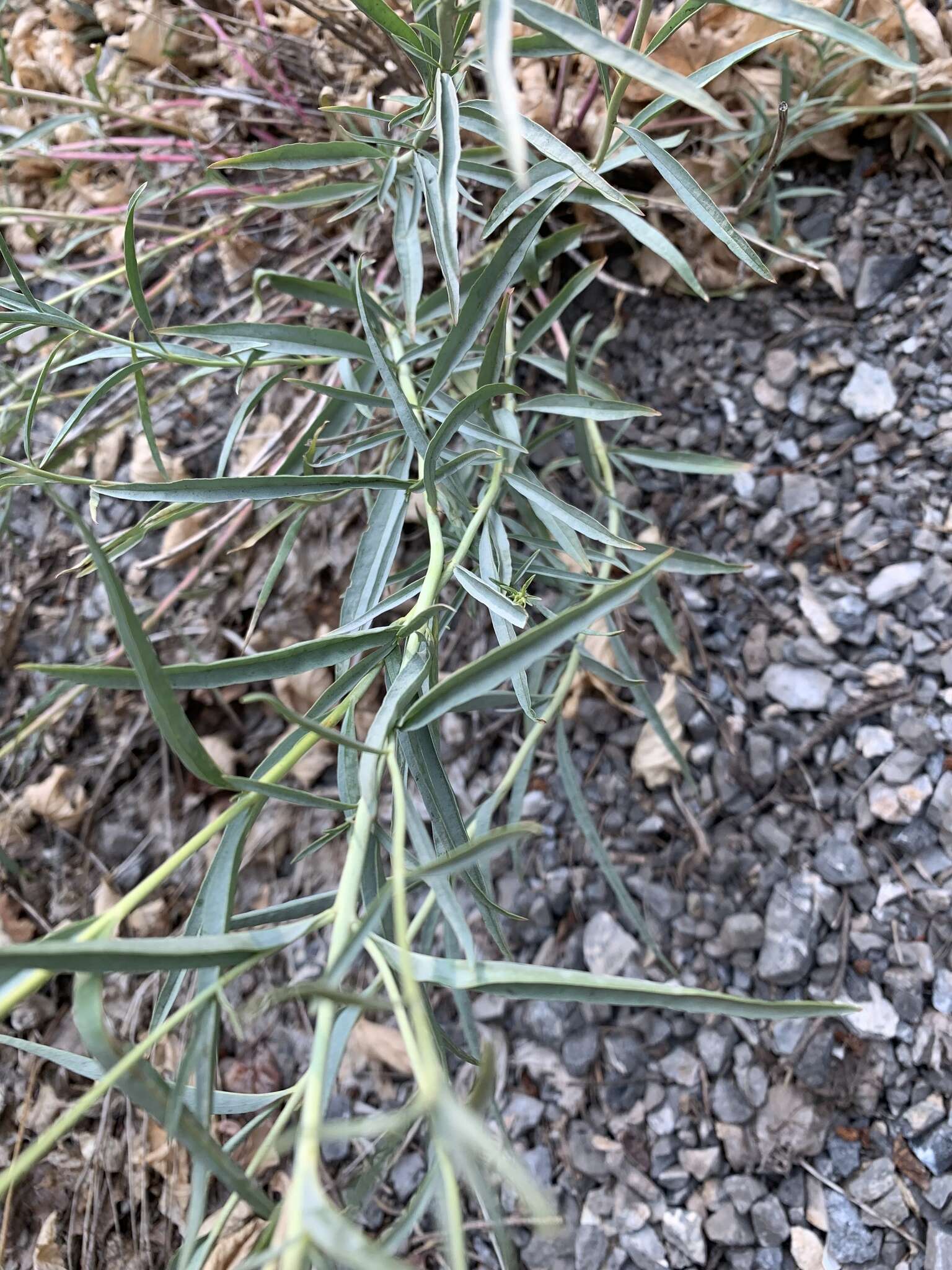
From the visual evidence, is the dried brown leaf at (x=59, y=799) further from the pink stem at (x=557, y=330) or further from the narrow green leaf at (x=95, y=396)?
the pink stem at (x=557, y=330)

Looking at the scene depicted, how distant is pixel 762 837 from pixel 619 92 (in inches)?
31.1

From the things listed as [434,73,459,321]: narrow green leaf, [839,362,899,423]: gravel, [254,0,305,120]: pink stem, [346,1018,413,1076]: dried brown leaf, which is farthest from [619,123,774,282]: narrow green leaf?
[346,1018,413,1076]: dried brown leaf

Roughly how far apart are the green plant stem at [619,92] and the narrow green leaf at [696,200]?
2 cm

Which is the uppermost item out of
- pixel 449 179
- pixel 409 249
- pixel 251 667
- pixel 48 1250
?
pixel 449 179

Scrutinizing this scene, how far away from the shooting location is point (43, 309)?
0.68m

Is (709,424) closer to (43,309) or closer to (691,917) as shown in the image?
(691,917)

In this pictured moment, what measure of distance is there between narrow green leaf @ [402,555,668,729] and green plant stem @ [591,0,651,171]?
0.30 m

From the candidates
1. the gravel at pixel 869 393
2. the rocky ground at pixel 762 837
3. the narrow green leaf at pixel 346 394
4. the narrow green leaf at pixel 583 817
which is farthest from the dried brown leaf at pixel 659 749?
the narrow green leaf at pixel 346 394

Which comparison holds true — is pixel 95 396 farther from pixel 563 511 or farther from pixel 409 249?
pixel 563 511

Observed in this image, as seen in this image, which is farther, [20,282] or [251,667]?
[20,282]

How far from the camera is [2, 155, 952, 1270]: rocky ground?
2.92 feet

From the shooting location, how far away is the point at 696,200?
61 cm

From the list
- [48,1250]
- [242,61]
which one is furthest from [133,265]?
[48,1250]

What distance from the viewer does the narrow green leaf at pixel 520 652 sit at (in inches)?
17.3
